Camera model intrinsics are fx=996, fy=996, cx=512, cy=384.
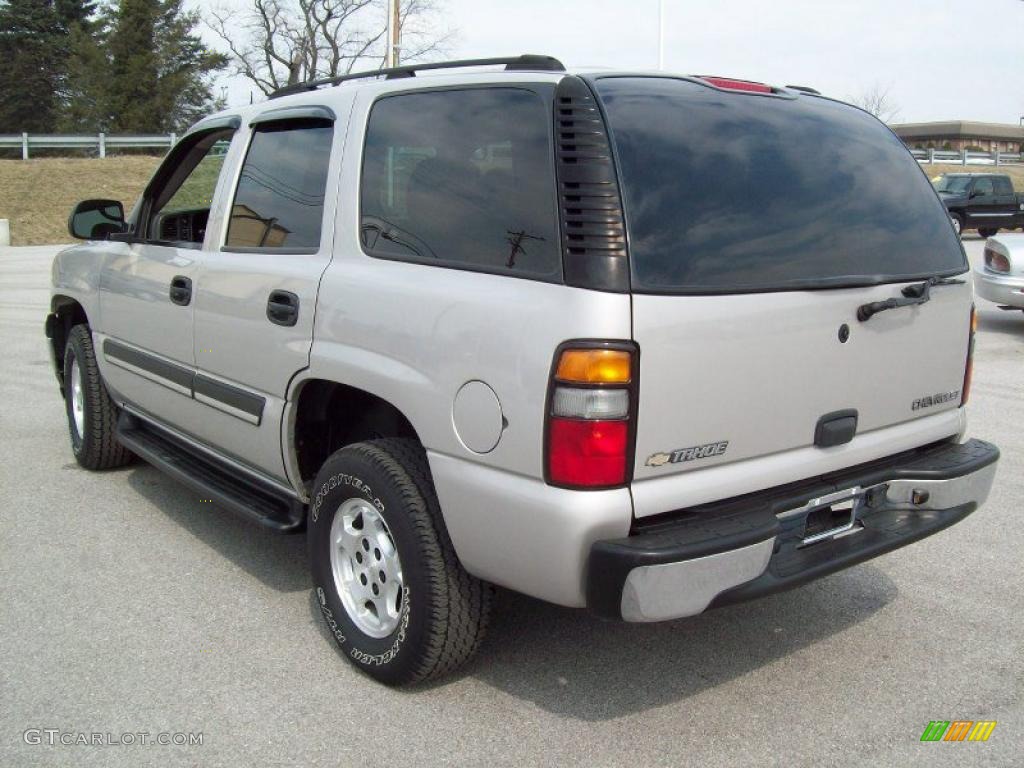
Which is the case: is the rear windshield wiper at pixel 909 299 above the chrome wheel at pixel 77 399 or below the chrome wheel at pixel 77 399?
above

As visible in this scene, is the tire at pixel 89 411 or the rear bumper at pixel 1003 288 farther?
the rear bumper at pixel 1003 288

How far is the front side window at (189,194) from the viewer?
4.46m

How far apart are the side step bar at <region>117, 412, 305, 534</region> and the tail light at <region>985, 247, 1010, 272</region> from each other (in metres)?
8.80

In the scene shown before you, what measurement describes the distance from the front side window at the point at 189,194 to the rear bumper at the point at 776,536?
262cm

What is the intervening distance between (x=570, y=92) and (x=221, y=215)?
1937mm

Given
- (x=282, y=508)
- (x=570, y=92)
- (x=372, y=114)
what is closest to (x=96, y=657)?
(x=282, y=508)

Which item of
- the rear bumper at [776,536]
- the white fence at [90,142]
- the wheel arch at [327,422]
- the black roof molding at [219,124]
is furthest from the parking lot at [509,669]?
the white fence at [90,142]

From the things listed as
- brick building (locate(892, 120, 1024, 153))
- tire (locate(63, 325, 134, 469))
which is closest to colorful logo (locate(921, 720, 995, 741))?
tire (locate(63, 325, 134, 469))

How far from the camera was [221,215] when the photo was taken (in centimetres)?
417

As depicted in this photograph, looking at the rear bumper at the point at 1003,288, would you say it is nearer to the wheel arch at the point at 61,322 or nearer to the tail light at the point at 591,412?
the wheel arch at the point at 61,322

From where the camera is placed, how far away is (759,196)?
299 cm

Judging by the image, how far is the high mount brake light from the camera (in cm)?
324

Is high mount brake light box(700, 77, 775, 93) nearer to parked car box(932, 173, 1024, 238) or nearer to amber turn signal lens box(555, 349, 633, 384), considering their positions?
amber turn signal lens box(555, 349, 633, 384)

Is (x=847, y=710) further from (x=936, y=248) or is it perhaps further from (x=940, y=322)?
(x=936, y=248)
